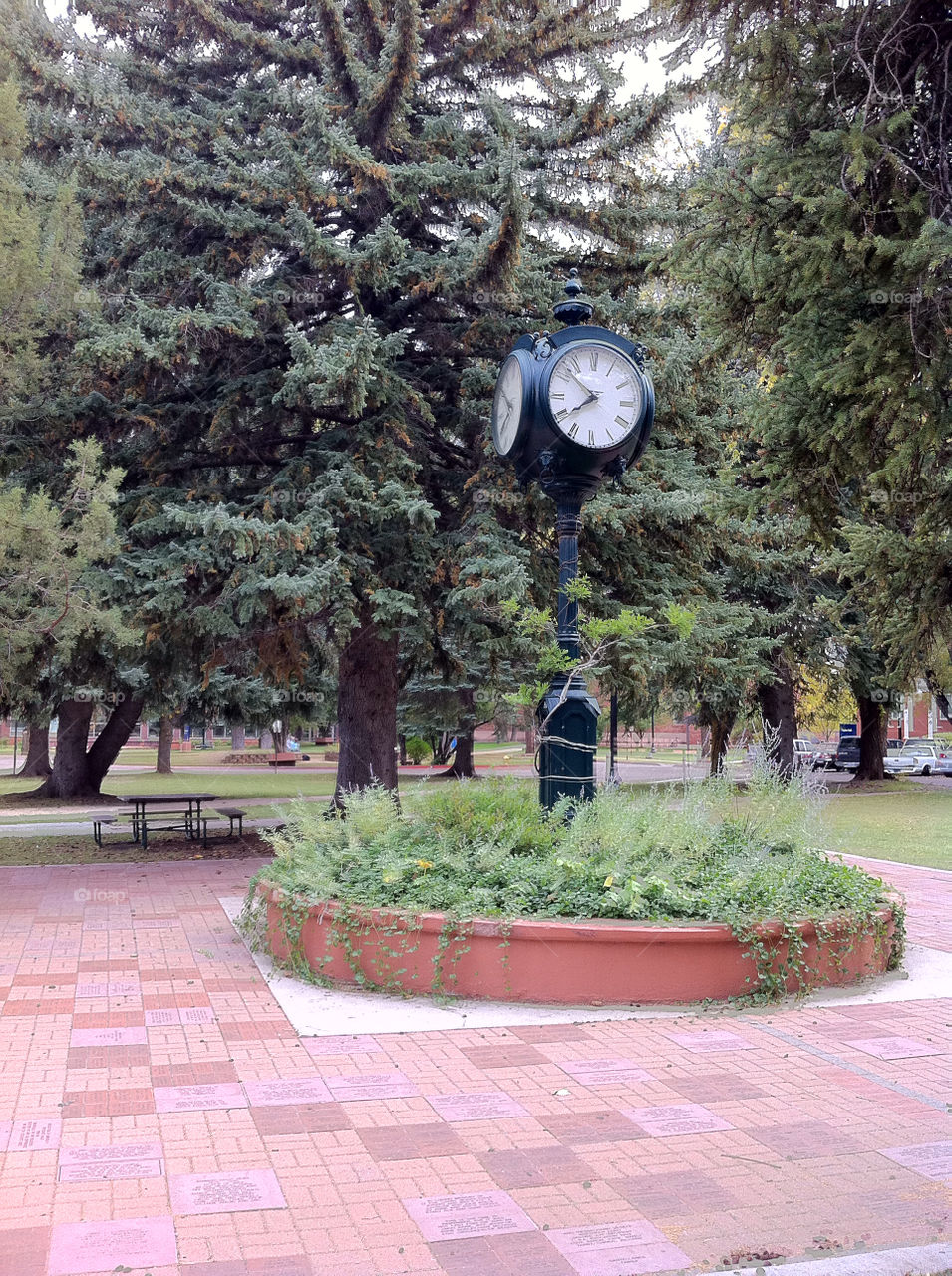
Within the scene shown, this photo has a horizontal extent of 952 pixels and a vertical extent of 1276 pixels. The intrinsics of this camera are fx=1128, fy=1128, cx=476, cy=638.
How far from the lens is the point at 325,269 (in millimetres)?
11977

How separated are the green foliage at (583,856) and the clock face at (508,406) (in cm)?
252

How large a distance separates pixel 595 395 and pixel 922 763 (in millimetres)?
39700

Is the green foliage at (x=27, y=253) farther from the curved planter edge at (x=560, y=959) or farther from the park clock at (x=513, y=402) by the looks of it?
the curved planter edge at (x=560, y=959)

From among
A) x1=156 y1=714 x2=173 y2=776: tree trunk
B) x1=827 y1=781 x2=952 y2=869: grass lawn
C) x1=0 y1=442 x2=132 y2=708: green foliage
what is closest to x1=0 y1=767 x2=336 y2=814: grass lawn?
x1=156 y1=714 x2=173 y2=776: tree trunk

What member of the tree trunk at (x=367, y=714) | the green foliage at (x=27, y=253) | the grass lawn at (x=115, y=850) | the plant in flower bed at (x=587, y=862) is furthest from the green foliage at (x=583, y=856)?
the grass lawn at (x=115, y=850)

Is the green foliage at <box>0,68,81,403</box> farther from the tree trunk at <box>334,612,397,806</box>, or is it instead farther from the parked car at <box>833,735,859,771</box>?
the parked car at <box>833,735,859,771</box>

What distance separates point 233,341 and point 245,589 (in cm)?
332

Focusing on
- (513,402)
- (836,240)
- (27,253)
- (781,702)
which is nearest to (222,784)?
(781,702)

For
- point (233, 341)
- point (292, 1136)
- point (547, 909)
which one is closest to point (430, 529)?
point (233, 341)

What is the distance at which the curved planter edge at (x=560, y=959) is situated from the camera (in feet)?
20.9

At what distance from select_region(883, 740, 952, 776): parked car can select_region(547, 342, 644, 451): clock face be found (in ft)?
126

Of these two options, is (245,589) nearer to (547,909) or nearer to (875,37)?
(547,909)

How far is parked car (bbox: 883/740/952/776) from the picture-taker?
43.2 meters

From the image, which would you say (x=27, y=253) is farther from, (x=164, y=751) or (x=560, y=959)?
(x=164, y=751)
